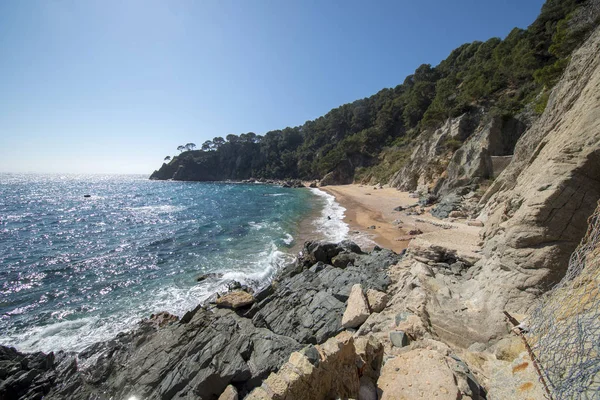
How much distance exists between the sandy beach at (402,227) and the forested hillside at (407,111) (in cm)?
1411

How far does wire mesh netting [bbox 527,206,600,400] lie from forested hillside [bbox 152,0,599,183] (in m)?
27.7

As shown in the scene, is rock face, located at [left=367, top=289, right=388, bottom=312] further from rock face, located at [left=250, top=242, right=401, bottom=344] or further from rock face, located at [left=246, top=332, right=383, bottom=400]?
rock face, located at [left=246, top=332, right=383, bottom=400]

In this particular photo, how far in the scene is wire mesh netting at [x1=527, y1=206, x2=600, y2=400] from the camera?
8.91 feet

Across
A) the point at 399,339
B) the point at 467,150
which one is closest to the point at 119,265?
the point at 399,339

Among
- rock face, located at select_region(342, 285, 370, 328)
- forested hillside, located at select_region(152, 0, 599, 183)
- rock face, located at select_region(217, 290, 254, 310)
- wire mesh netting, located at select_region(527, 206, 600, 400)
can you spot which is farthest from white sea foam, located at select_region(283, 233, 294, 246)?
forested hillside, located at select_region(152, 0, 599, 183)

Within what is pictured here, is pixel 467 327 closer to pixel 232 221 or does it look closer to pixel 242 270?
pixel 242 270

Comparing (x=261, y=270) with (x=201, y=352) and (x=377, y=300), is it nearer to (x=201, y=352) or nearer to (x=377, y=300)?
(x=201, y=352)

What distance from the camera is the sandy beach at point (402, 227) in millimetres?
12883

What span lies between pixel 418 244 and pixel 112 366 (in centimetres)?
1354

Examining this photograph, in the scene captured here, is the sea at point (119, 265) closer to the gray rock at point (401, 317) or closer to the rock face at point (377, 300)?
the rock face at point (377, 300)

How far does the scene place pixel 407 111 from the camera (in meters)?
59.6

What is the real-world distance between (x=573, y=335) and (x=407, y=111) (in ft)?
216

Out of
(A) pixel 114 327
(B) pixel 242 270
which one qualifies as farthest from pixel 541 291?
(A) pixel 114 327

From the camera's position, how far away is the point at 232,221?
28984 millimetres
